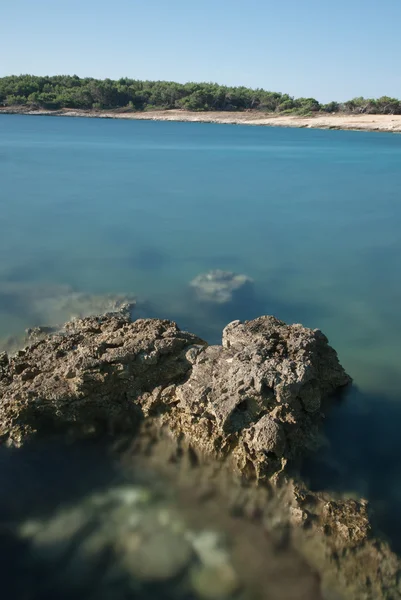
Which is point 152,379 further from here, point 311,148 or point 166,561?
point 311,148

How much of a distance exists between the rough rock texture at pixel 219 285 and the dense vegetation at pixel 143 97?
2456 inches

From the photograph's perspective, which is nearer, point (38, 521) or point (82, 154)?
point (38, 521)

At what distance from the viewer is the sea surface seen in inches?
215

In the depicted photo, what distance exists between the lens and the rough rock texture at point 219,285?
326 inches

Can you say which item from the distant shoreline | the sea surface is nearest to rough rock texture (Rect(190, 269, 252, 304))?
the sea surface

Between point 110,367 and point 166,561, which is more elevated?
point 110,367

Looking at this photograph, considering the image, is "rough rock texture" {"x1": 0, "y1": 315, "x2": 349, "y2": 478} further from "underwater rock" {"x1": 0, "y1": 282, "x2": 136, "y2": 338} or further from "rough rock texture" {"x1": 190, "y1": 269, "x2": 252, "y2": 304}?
"rough rock texture" {"x1": 190, "y1": 269, "x2": 252, "y2": 304}

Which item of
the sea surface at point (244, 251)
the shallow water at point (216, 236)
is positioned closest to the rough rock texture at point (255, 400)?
the sea surface at point (244, 251)

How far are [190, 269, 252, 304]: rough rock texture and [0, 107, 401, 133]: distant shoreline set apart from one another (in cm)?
4908

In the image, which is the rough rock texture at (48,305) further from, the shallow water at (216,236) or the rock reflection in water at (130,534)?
the rock reflection in water at (130,534)

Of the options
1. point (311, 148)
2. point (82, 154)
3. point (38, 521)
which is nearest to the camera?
point (38, 521)

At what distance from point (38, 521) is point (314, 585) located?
223cm

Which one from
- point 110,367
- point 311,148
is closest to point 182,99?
point 311,148

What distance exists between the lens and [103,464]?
438 cm
